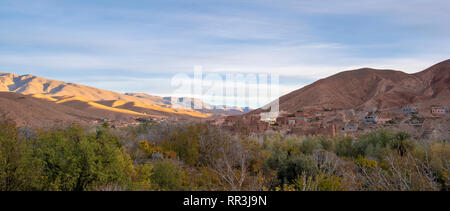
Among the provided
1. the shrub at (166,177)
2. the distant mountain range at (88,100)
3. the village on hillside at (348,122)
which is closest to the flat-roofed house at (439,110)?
the village on hillside at (348,122)

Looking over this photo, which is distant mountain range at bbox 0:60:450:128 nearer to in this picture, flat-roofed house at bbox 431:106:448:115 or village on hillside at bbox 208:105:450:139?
flat-roofed house at bbox 431:106:448:115

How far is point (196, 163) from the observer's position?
1752 centimetres

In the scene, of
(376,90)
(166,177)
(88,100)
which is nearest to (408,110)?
A: (376,90)

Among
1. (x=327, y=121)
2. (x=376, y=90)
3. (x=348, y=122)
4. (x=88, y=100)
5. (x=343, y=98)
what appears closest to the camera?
(x=348, y=122)

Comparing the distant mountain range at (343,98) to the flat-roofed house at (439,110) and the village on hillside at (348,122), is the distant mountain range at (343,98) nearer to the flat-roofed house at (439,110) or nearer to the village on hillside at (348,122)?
the flat-roofed house at (439,110)

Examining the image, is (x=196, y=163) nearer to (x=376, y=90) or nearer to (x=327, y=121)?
(x=327, y=121)

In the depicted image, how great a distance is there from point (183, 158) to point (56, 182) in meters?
9.08

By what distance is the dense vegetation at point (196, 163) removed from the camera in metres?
7.21

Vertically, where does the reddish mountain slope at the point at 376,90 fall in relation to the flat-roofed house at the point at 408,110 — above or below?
above

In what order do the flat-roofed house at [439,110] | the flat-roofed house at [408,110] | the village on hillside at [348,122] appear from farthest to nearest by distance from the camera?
the flat-roofed house at [408,110] → the flat-roofed house at [439,110] → the village on hillside at [348,122]

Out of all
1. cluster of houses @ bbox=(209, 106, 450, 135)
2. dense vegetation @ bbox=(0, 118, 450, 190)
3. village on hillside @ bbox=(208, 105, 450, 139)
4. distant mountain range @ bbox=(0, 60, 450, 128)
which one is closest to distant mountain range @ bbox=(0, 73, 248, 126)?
distant mountain range @ bbox=(0, 60, 450, 128)

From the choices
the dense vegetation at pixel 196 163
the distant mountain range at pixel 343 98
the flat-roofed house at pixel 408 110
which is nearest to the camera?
the dense vegetation at pixel 196 163

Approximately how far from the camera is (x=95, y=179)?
9.07m
